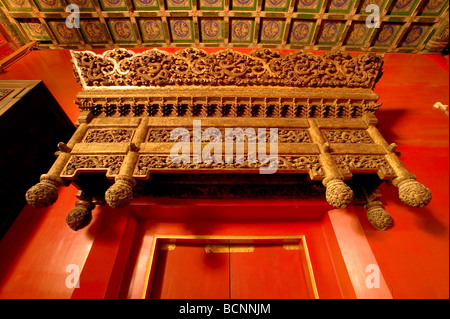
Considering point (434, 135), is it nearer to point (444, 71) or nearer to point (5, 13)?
point (444, 71)

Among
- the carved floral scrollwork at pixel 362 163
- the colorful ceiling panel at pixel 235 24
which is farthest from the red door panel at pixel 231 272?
the colorful ceiling panel at pixel 235 24

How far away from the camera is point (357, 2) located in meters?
4.36

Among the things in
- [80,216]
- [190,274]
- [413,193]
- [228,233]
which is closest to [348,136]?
[413,193]

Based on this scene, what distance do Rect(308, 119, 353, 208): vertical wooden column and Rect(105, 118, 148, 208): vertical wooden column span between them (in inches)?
81.1

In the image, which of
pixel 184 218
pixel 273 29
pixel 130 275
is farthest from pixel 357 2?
pixel 130 275

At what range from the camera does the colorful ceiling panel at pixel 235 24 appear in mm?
4414

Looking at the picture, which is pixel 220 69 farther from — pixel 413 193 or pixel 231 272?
pixel 231 272

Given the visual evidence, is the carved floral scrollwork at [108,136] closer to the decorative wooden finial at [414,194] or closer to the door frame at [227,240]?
the door frame at [227,240]

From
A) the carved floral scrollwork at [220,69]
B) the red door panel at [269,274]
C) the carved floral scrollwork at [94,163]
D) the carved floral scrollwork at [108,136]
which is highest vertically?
the carved floral scrollwork at [220,69]

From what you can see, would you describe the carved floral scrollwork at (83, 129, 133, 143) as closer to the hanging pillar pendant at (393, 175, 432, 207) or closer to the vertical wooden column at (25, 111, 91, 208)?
the vertical wooden column at (25, 111, 91, 208)

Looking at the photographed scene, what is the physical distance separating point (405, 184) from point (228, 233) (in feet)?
7.24

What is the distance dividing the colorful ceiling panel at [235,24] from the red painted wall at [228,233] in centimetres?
182

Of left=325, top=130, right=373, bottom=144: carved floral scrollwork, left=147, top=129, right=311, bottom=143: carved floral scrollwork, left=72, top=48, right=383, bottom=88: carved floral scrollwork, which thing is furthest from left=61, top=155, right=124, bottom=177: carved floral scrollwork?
left=325, top=130, right=373, bottom=144: carved floral scrollwork
